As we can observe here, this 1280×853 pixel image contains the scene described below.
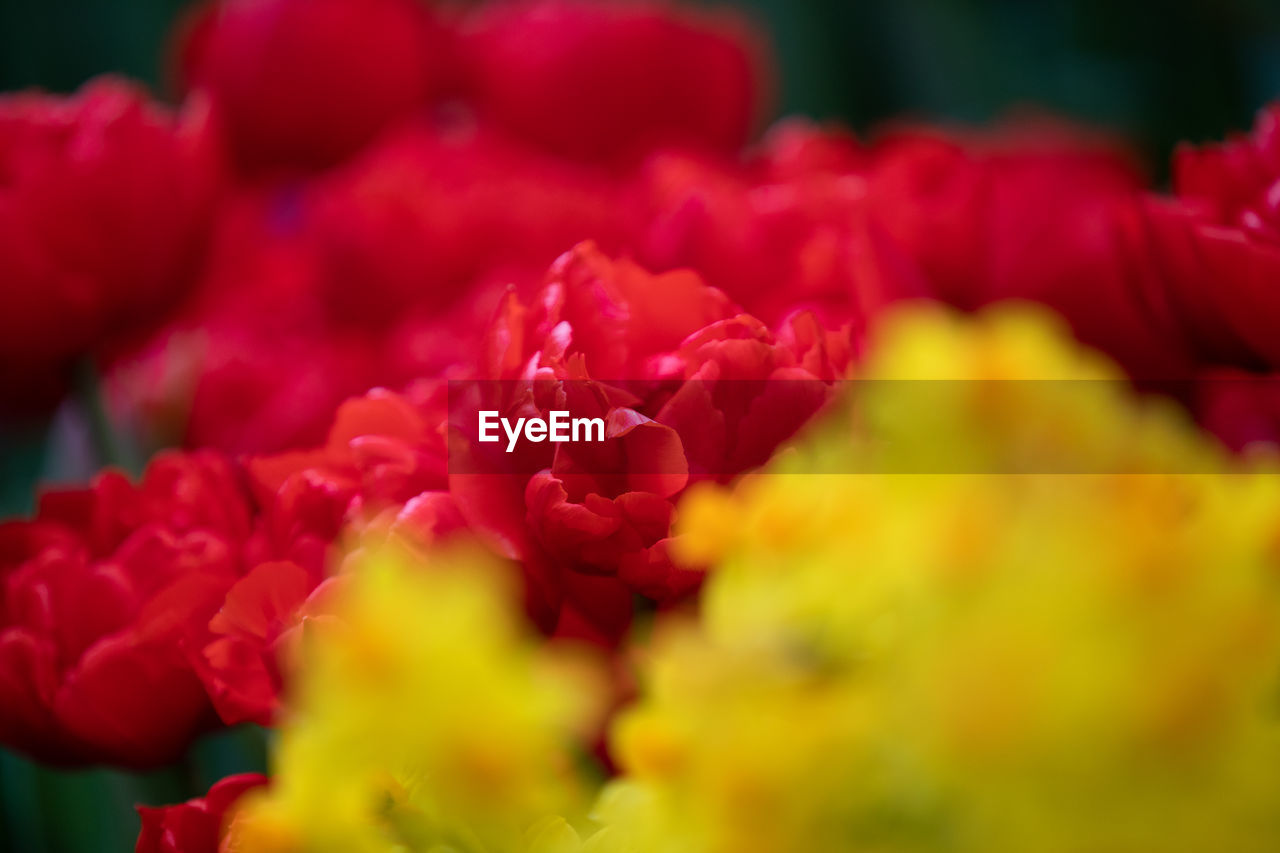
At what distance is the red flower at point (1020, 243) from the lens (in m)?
0.28

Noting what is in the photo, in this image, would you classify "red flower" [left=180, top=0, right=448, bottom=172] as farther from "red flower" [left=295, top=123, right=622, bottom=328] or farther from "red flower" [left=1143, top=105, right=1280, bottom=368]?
"red flower" [left=1143, top=105, right=1280, bottom=368]

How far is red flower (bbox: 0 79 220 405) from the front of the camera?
288 mm

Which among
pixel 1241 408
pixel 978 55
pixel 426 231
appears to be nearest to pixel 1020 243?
pixel 1241 408

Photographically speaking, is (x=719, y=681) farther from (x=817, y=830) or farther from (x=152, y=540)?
(x=152, y=540)

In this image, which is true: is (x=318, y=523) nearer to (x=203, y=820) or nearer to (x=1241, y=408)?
(x=203, y=820)

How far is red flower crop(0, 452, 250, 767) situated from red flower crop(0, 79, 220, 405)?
0.06 m

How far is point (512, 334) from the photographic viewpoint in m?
0.20

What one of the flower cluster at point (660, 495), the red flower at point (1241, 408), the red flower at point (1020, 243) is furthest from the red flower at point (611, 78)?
the red flower at point (1241, 408)

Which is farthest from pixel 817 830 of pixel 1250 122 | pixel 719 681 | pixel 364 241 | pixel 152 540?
pixel 1250 122

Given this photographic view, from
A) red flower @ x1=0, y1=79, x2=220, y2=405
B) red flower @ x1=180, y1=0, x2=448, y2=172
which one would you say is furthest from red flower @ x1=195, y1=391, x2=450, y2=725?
red flower @ x1=180, y1=0, x2=448, y2=172

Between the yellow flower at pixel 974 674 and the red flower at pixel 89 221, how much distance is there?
22 cm

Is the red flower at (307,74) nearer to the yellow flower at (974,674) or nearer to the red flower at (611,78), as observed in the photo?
the red flower at (611,78)

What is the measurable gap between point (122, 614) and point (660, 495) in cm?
12

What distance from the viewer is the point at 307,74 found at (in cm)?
46
